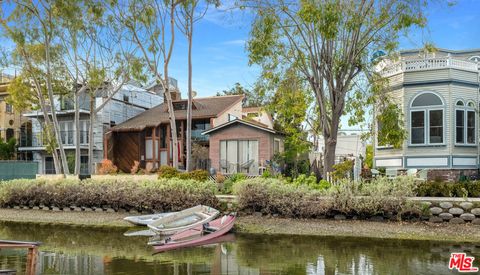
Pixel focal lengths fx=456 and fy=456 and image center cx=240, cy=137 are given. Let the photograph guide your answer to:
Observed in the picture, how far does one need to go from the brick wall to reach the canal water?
48.9 ft

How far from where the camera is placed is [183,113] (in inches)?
1430

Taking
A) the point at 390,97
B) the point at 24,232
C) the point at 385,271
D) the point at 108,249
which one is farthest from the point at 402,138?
the point at 24,232

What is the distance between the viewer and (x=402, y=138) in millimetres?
21297

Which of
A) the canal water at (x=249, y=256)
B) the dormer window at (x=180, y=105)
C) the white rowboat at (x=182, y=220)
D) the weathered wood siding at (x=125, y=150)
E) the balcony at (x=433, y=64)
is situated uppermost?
the balcony at (x=433, y=64)

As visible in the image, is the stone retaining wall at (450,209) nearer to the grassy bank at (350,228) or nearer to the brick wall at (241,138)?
the grassy bank at (350,228)

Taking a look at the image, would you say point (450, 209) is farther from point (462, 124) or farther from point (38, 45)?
point (38, 45)

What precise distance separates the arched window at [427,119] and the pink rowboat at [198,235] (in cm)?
1203

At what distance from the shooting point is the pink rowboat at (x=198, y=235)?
12.8 m

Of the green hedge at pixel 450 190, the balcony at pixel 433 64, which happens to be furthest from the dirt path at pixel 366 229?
the balcony at pixel 433 64

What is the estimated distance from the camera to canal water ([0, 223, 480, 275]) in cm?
1030

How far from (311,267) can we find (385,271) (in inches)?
63.6

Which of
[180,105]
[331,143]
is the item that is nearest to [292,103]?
[331,143]

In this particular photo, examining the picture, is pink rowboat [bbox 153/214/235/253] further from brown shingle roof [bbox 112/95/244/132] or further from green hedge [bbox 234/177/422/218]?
brown shingle roof [bbox 112/95/244/132]

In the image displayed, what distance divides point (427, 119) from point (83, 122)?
2862 centimetres
